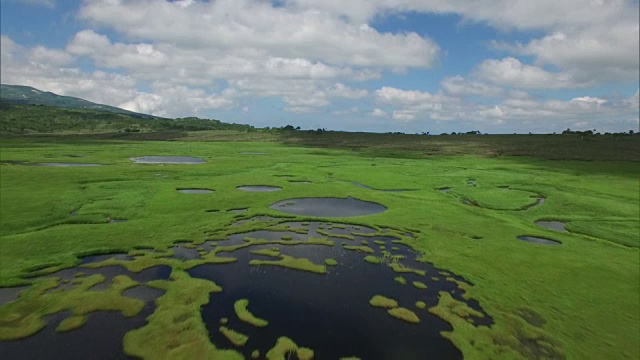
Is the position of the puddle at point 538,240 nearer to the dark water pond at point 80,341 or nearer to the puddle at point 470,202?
the puddle at point 470,202

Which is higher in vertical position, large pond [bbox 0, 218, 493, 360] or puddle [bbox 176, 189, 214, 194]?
puddle [bbox 176, 189, 214, 194]

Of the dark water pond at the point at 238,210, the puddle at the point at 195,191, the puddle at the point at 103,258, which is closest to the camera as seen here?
the puddle at the point at 103,258

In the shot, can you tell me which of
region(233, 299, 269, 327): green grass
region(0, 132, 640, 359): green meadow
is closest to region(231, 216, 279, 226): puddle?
region(0, 132, 640, 359): green meadow

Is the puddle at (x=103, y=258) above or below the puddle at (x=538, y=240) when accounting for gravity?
below

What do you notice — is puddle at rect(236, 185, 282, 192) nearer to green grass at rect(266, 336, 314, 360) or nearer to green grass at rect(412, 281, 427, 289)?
green grass at rect(412, 281, 427, 289)

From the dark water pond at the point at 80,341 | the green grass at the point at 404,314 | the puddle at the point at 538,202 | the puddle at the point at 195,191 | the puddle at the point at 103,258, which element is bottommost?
the dark water pond at the point at 80,341

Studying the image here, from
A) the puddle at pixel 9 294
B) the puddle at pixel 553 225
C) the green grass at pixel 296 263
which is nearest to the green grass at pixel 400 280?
the green grass at pixel 296 263

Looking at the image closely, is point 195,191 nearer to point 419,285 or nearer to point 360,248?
point 360,248
